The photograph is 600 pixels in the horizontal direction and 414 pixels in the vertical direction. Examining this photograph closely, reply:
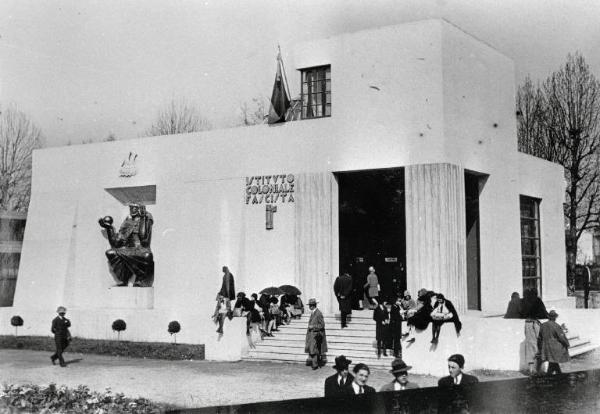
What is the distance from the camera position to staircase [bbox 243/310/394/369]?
58.7 feet

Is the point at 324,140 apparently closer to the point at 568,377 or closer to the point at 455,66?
the point at 455,66

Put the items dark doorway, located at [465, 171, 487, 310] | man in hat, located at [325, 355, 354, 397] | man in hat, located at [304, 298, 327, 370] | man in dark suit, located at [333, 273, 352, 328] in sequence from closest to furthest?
1. man in hat, located at [325, 355, 354, 397]
2. man in hat, located at [304, 298, 327, 370]
3. man in dark suit, located at [333, 273, 352, 328]
4. dark doorway, located at [465, 171, 487, 310]

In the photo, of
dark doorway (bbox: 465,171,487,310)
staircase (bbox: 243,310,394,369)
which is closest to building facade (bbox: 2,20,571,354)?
→ dark doorway (bbox: 465,171,487,310)

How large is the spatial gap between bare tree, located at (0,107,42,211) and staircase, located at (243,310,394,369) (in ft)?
64.5

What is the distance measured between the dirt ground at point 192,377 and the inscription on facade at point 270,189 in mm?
6133

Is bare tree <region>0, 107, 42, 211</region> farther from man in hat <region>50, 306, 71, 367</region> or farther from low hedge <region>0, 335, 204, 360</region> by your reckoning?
man in hat <region>50, 306, 71, 367</region>

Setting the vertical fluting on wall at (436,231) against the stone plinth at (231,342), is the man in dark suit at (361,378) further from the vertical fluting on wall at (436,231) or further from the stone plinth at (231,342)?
the vertical fluting on wall at (436,231)

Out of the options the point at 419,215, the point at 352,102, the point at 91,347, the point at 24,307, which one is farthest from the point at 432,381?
the point at 24,307

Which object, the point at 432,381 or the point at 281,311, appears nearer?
the point at 432,381

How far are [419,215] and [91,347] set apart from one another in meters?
10.9

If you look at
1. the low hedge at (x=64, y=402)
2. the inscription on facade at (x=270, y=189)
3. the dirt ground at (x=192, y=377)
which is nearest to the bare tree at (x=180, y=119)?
the inscription on facade at (x=270, y=189)

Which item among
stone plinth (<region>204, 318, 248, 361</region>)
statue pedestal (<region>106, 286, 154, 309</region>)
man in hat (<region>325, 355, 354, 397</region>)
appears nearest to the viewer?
man in hat (<region>325, 355, 354, 397</region>)

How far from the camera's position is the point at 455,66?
20.8m

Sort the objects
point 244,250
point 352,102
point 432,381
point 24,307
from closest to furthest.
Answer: point 432,381, point 352,102, point 244,250, point 24,307
